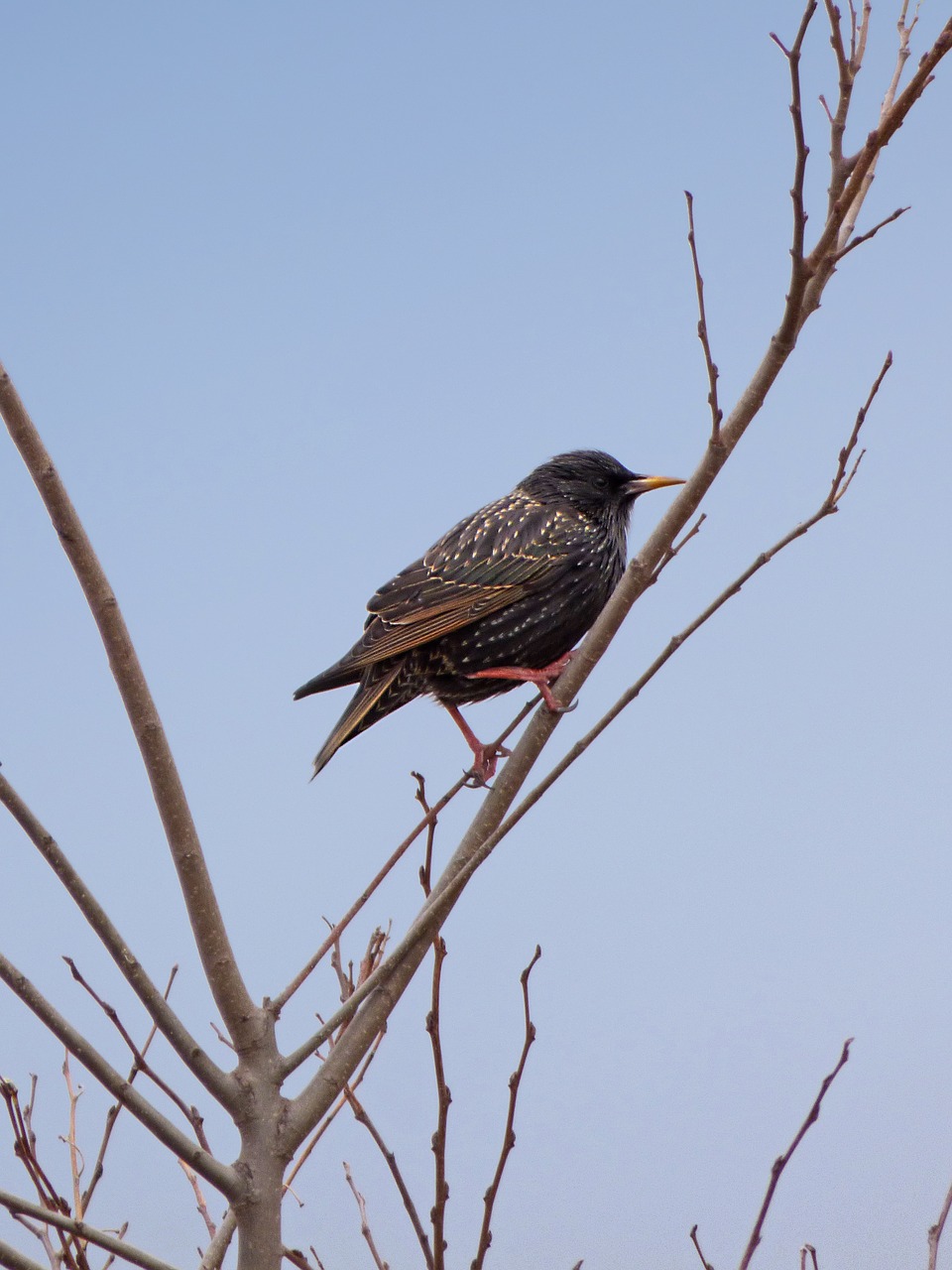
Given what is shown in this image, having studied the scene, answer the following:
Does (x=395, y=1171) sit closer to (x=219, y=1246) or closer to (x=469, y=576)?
(x=219, y=1246)

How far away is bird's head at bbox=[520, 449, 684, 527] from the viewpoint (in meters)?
4.95

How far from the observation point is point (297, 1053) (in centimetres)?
257

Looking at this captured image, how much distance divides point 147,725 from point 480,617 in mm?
2002

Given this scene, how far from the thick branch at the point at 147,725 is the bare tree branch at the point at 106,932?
6.1 inches

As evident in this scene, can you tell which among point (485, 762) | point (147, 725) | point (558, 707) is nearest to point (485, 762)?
point (485, 762)

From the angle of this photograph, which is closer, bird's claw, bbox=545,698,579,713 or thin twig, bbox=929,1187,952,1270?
thin twig, bbox=929,1187,952,1270

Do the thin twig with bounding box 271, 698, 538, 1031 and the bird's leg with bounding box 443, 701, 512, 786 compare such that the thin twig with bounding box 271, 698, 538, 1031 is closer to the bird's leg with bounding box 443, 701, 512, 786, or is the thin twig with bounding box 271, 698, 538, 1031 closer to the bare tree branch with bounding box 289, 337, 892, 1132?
the bare tree branch with bounding box 289, 337, 892, 1132

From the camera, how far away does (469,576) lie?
14.9 ft

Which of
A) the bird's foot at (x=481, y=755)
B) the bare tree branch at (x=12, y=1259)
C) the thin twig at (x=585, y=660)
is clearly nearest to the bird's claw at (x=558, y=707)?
the thin twig at (x=585, y=660)

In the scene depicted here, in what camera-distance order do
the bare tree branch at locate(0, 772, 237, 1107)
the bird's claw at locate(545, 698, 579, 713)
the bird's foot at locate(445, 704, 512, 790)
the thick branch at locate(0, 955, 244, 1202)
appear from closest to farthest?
the thick branch at locate(0, 955, 244, 1202)
the bare tree branch at locate(0, 772, 237, 1107)
the bird's claw at locate(545, 698, 579, 713)
the bird's foot at locate(445, 704, 512, 790)

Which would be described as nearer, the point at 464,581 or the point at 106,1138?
the point at 106,1138

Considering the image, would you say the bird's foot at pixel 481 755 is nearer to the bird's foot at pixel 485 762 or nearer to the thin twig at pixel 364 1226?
the bird's foot at pixel 485 762

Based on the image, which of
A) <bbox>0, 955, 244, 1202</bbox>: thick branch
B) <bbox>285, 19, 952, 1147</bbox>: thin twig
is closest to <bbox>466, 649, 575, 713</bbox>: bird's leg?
<bbox>285, 19, 952, 1147</bbox>: thin twig

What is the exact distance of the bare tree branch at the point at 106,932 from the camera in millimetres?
2395
